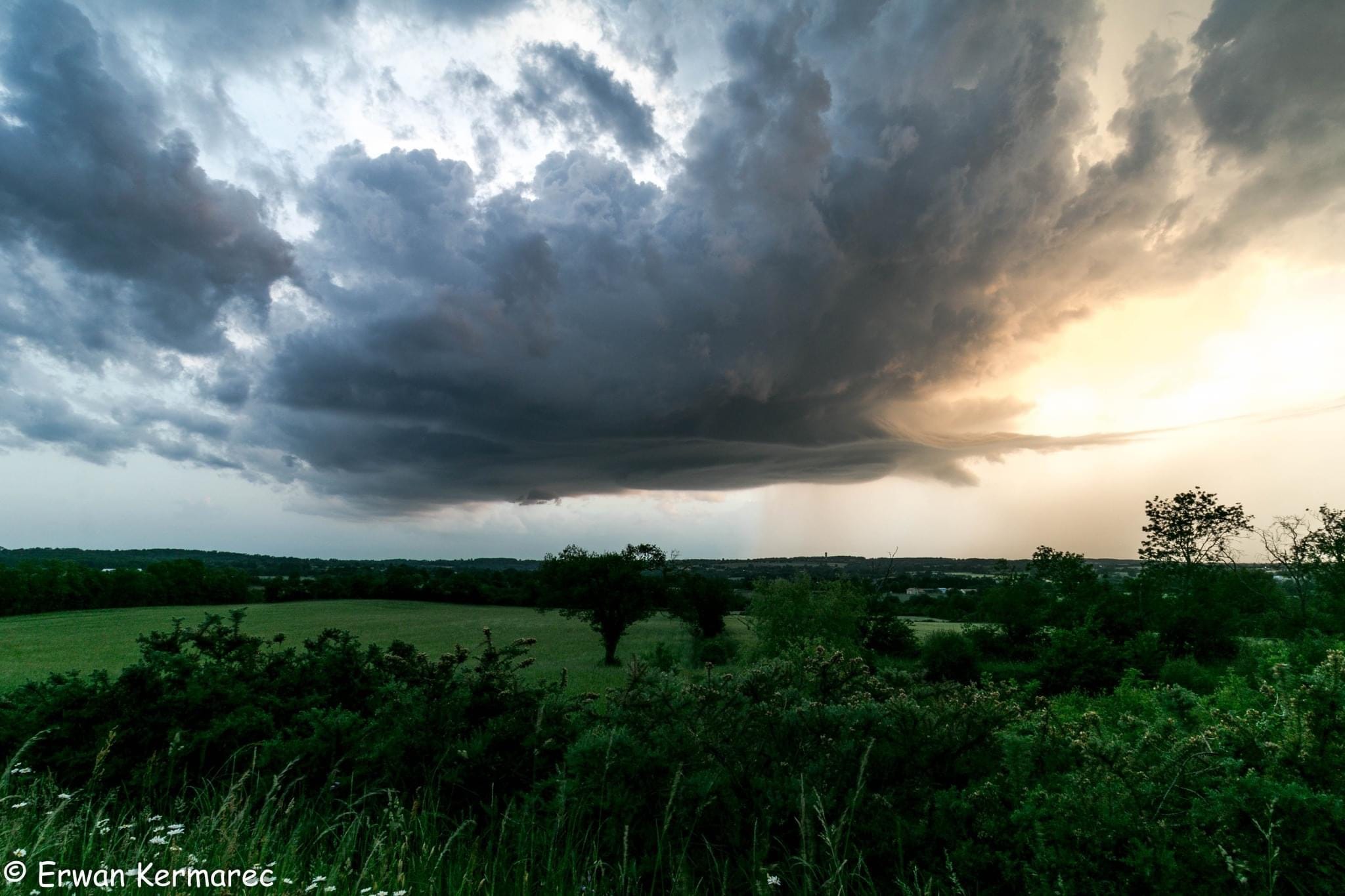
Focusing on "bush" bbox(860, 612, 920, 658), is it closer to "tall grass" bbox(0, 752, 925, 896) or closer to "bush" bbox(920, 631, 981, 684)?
"bush" bbox(920, 631, 981, 684)

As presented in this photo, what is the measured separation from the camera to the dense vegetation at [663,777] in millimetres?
3953

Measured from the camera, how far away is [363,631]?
60812mm

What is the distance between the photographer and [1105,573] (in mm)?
46406

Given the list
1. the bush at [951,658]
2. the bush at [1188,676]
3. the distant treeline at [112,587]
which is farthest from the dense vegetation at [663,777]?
the distant treeline at [112,587]

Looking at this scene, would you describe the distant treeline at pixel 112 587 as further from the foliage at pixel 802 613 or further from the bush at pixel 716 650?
the foliage at pixel 802 613

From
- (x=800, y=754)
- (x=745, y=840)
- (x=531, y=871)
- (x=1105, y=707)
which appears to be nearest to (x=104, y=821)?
(x=531, y=871)

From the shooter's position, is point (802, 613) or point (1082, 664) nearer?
point (1082, 664)

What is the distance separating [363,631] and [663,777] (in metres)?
63.4

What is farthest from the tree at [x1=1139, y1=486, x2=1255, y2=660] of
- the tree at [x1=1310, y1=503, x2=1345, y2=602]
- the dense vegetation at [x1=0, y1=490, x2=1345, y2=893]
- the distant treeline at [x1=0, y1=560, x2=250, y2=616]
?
the distant treeline at [x1=0, y1=560, x2=250, y2=616]

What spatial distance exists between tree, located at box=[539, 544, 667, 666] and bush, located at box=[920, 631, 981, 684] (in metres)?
21.6

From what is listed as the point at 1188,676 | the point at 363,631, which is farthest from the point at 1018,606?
the point at 363,631

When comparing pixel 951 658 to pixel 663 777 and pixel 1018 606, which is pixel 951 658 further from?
pixel 663 777

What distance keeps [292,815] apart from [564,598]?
158ft

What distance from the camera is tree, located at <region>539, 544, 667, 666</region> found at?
5300cm
